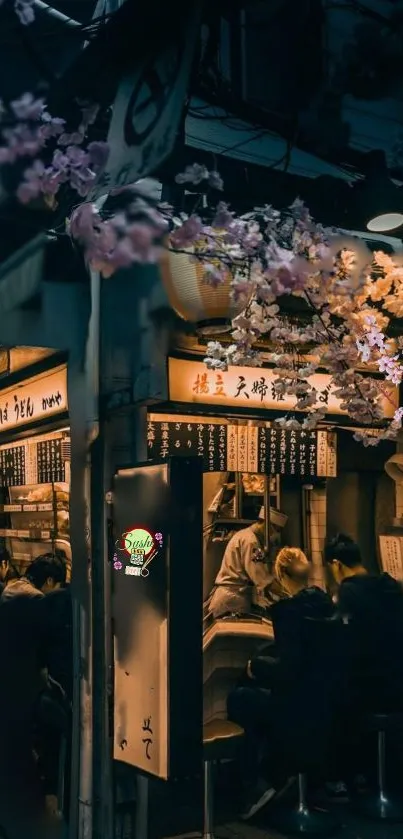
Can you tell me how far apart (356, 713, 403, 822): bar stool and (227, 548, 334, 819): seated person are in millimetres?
863

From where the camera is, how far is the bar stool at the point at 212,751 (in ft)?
18.8

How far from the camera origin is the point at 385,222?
18.9 ft

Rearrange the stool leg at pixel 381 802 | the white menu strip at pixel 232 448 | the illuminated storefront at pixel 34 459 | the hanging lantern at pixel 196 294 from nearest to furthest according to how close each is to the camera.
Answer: the hanging lantern at pixel 196 294, the illuminated storefront at pixel 34 459, the stool leg at pixel 381 802, the white menu strip at pixel 232 448

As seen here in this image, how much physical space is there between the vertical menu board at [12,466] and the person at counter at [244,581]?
85.5 inches

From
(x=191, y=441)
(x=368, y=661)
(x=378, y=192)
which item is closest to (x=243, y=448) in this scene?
(x=191, y=441)

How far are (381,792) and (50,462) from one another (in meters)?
4.03

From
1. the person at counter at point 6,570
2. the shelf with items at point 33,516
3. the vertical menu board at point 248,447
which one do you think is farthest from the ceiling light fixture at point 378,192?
the person at counter at point 6,570

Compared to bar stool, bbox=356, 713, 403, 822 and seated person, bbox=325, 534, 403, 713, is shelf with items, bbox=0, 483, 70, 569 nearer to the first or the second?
seated person, bbox=325, 534, 403, 713

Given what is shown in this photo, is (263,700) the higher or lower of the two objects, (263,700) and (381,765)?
the higher

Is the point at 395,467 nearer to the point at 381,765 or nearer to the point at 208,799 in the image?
the point at 381,765

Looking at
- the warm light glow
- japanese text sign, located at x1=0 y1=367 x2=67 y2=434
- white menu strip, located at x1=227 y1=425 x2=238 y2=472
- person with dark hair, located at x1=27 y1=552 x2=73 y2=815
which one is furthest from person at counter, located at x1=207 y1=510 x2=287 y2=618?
the warm light glow

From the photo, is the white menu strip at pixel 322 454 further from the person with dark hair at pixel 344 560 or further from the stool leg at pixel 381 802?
the stool leg at pixel 381 802

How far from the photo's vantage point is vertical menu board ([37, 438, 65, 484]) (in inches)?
266

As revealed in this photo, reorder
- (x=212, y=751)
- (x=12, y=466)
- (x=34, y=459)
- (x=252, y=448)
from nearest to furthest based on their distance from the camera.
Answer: (x=212, y=751), (x=34, y=459), (x=252, y=448), (x=12, y=466)
